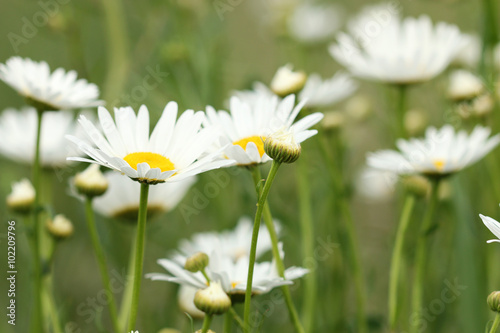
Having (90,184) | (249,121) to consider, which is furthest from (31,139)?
(249,121)

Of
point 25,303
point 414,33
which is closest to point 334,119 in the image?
point 414,33

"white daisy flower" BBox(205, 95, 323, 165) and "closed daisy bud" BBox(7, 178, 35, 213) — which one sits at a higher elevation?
"white daisy flower" BBox(205, 95, 323, 165)

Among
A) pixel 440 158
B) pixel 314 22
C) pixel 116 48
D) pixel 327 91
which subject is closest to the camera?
pixel 440 158

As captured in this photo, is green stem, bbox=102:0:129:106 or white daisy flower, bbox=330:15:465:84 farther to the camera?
green stem, bbox=102:0:129:106

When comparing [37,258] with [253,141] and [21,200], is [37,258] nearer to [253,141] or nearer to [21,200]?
[21,200]

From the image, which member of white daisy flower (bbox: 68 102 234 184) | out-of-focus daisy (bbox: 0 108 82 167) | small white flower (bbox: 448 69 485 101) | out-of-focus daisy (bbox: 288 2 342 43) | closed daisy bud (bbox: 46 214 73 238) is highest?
out-of-focus daisy (bbox: 288 2 342 43)

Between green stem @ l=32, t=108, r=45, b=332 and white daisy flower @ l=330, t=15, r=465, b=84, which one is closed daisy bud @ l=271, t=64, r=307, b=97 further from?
green stem @ l=32, t=108, r=45, b=332

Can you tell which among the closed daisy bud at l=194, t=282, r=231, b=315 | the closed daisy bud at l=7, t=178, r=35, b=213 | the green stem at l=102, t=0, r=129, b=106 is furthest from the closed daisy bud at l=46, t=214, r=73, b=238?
the green stem at l=102, t=0, r=129, b=106
